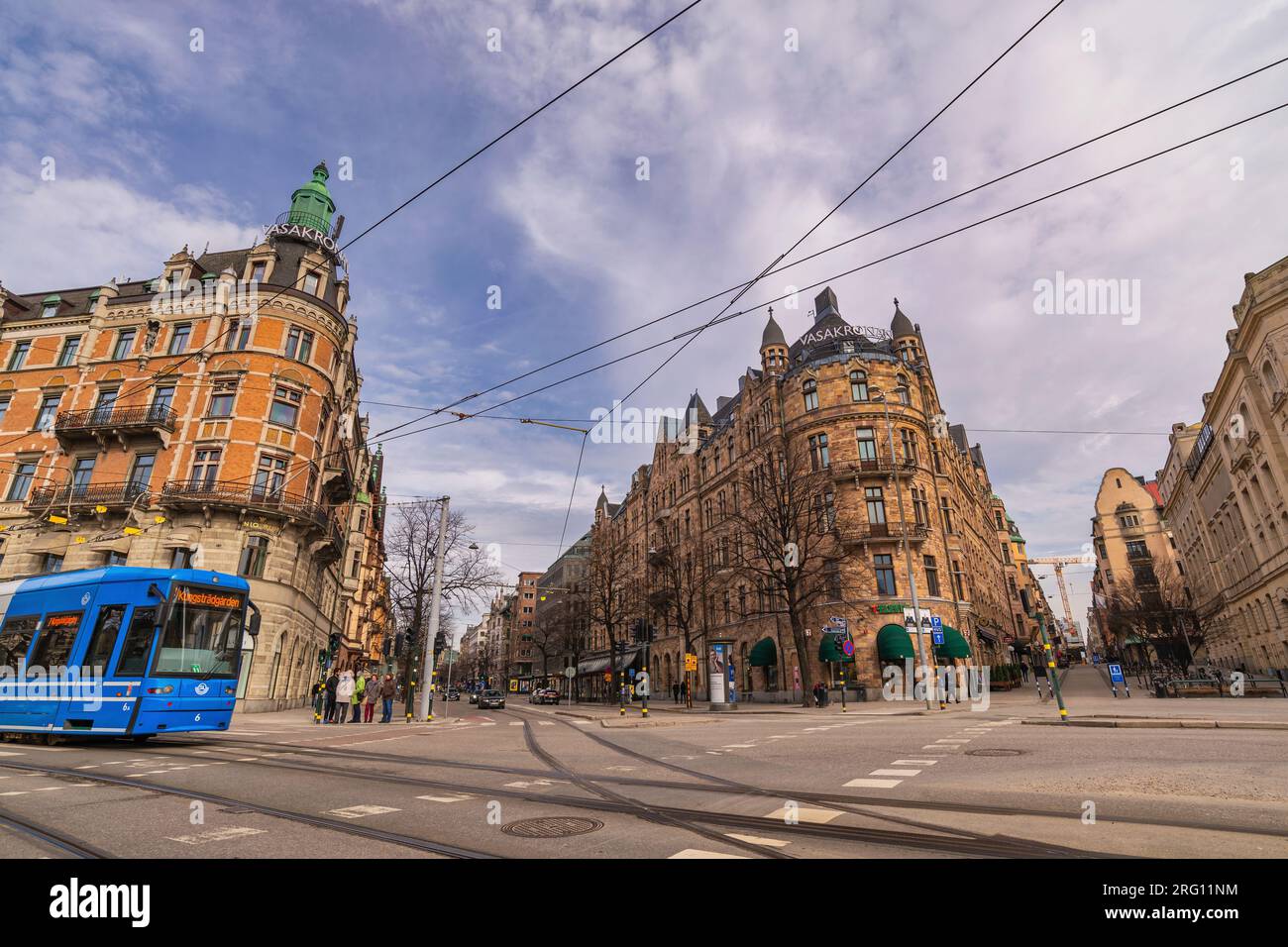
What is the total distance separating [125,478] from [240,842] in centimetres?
3480

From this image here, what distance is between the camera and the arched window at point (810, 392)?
38.7 meters

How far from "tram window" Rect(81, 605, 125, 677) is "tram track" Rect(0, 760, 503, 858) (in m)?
3.11

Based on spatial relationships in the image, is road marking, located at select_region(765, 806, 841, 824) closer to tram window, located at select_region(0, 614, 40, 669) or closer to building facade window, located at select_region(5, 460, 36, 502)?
tram window, located at select_region(0, 614, 40, 669)

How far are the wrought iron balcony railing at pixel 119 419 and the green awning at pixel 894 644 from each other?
126ft

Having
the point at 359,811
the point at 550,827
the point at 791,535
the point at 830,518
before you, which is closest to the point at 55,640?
the point at 359,811

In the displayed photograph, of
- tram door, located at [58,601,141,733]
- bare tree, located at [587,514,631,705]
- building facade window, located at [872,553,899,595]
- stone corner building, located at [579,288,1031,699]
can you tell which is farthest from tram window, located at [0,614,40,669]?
building facade window, located at [872,553,899,595]

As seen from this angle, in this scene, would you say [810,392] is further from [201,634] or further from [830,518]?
[201,634]

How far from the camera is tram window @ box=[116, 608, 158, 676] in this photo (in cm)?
1243

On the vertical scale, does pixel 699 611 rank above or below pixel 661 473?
below

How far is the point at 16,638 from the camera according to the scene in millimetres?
14180

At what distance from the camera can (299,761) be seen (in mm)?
10766

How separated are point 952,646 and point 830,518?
8.99 metres
